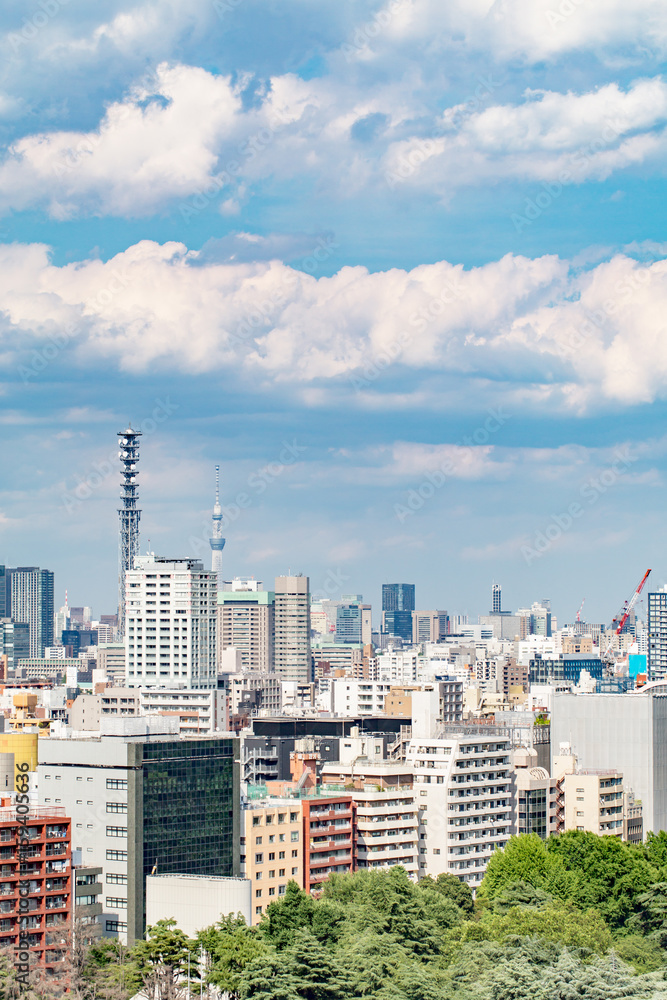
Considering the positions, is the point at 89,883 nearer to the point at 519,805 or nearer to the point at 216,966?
the point at 216,966

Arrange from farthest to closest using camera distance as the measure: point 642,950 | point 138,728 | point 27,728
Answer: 1. point 27,728
2. point 138,728
3. point 642,950

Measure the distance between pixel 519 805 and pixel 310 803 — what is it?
69.2 feet

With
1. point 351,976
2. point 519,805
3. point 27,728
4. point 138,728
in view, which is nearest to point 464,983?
point 351,976

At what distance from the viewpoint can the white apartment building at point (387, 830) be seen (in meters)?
83.3

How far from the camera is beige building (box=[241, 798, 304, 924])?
7594cm

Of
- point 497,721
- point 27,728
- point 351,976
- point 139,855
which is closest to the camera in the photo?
point 351,976

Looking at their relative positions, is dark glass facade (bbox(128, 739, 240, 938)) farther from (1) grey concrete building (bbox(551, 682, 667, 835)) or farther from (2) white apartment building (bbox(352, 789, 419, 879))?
(1) grey concrete building (bbox(551, 682, 667, 835))

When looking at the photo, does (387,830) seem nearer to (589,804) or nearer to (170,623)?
(589,804)

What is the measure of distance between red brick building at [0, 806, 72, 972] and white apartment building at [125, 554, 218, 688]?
4330 inches

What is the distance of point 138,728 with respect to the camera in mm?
77375

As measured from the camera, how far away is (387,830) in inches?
3329

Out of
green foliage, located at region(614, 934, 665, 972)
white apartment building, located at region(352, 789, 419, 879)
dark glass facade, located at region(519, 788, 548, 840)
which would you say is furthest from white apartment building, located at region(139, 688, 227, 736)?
green foliage, located at region(614, 934, 665, 972)

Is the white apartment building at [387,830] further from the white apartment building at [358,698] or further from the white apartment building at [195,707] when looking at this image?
the white apartment building at [358,698]

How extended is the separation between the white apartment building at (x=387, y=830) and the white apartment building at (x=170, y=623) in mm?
91508
